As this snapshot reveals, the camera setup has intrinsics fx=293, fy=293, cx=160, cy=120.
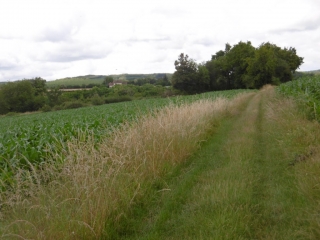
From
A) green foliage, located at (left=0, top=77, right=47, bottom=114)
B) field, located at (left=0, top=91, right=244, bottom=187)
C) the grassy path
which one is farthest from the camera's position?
green foliage, located at (left=0, top=77, right=47, bottom=114)

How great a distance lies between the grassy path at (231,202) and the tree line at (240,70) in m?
55.9

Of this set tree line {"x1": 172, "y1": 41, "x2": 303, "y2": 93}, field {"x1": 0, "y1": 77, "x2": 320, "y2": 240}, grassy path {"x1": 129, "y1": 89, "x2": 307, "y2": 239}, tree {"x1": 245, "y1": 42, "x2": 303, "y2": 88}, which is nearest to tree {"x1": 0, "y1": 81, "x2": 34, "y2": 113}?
tree line {"x1": 172, "y1": 41, "x2": 303, "y2": 93}

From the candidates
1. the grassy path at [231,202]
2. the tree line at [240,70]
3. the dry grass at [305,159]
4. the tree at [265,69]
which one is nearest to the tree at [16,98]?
the tree line at [240,70]

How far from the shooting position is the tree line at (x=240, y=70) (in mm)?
61719

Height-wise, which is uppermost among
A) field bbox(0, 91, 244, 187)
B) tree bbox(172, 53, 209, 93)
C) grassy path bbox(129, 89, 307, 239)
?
tree bbox(172, 53, 209, 93)

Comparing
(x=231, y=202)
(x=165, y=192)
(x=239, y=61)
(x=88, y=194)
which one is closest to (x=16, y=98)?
(x=239, y=61)

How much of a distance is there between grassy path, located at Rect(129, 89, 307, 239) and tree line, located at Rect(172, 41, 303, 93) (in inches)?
2200

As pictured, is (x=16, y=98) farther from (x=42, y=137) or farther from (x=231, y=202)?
(x=231, y=202)

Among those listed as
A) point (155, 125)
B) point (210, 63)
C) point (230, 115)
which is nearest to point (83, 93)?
point (210, 63)

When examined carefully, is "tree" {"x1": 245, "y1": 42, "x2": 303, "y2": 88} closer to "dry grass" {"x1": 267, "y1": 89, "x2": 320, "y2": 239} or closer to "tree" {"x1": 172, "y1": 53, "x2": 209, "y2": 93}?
"tree" {"x1": 172, "y1": 53, "x2": 209, "y2": 93}

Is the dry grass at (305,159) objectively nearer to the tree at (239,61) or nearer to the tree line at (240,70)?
the tree line at (240,70)

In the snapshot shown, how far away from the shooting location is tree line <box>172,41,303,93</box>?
61719mm

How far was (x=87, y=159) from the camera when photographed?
531 cm

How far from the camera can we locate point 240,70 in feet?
233
